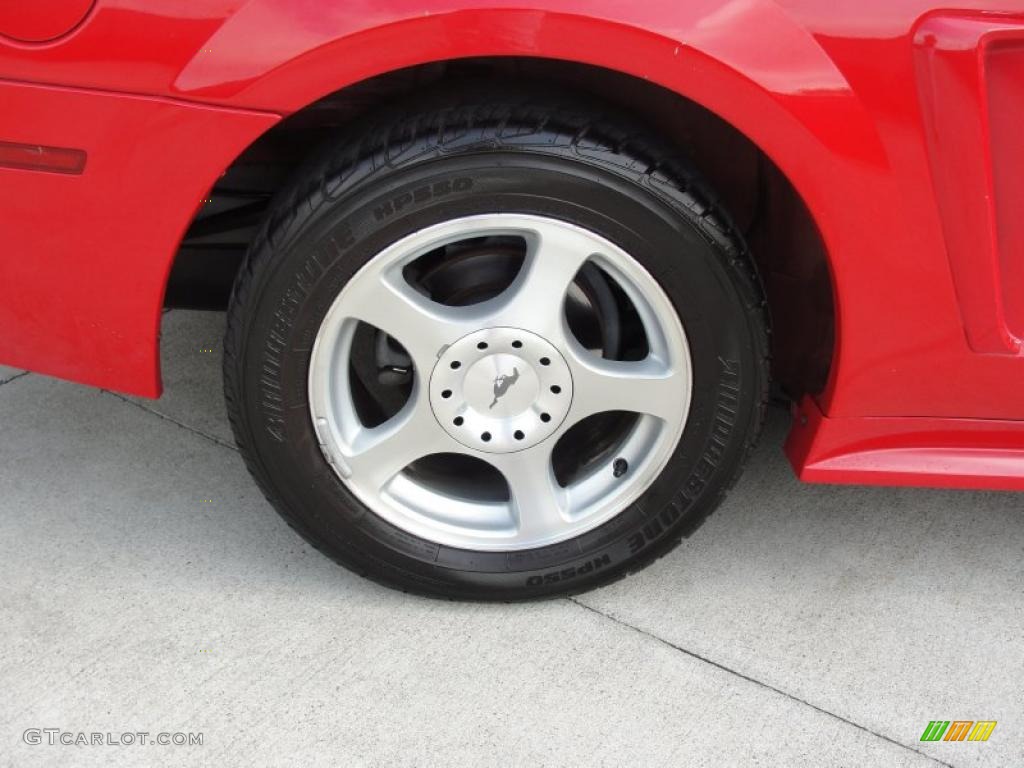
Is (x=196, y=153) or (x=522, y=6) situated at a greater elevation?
(x=522, y=6)

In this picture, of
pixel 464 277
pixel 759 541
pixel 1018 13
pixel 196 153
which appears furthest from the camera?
pixel 759 541

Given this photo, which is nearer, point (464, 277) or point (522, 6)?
point (522, 6)

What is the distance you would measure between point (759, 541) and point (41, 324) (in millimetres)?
1509

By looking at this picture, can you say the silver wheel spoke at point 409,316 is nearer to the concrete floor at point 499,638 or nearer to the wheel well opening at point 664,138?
the wheel well opening at point 664,138

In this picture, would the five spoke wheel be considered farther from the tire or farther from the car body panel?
the car body panel

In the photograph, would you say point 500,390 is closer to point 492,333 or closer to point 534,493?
point 492,333

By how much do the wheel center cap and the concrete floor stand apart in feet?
1.30

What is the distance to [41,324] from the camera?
1.84 m

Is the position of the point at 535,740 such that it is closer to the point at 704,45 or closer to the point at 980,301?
the point at 980,301

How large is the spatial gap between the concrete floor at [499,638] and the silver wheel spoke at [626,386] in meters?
0.45

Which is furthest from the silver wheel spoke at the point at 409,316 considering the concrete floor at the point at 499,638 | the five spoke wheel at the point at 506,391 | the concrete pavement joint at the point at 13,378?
the concrete pavement joint at the point at 13,378

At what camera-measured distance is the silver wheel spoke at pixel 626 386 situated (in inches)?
74.0

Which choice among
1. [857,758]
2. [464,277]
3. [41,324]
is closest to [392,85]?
[464,277]

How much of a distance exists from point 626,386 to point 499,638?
555 millimetres
